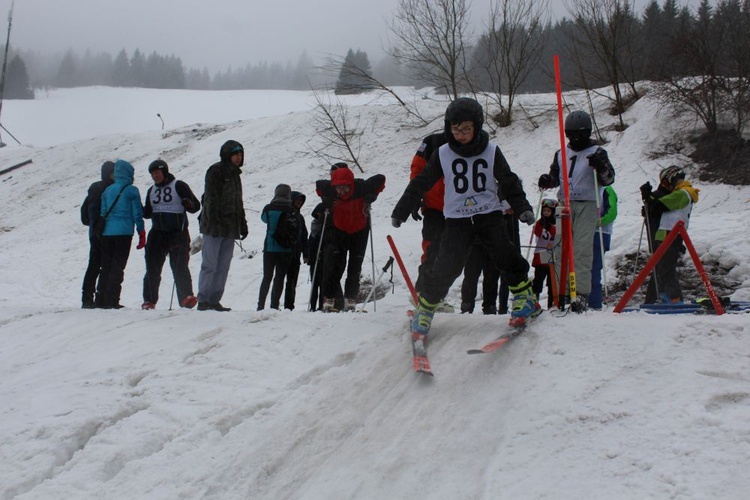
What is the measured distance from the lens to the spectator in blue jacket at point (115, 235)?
7.42 meters

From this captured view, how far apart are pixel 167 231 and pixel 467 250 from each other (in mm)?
4636

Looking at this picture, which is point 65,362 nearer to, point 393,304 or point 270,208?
point 270,208

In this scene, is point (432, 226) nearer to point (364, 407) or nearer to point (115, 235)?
point (364, 407)

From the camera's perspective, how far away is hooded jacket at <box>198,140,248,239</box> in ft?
22.5

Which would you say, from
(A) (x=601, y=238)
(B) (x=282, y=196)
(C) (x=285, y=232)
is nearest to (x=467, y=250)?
(A) (x=601, y=238)

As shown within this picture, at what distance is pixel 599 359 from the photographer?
11.5 ft

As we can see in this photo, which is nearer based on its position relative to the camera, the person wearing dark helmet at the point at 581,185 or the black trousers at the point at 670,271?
the person wearing dark helmet at the point at 581,185

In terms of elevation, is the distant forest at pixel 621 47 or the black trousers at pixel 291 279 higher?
the distant forest at pixel 621 47

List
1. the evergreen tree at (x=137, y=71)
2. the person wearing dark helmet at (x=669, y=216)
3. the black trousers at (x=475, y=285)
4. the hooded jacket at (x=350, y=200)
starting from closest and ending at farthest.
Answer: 1. the black trousers at (x=475, y=285)
2. the hooded jacket at (x=350, y=200)
3. the person wearing dark helmet at (x=669, y=216)
4. the evergreen tree at (x=137, y=71)

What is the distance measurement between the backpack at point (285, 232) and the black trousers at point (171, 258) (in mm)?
1260

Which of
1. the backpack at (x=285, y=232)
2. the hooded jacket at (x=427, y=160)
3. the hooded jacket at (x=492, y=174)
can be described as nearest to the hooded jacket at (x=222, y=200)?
the backpack at (x=285, y=232)

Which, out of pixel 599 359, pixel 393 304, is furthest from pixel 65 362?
pixel 393 304

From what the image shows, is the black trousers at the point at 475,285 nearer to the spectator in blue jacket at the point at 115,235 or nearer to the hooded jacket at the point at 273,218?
the hooded jacket at the point at 273,218

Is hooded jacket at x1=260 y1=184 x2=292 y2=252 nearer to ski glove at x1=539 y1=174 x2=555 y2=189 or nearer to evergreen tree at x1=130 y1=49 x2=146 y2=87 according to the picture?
ski glove at x1=539 y1=174 x2=555 y2=189
